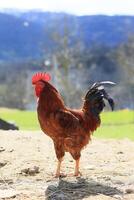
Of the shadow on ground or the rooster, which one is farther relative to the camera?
the rooster

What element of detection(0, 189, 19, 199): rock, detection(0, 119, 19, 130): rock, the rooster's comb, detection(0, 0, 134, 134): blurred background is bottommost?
detection(0, 189, 19, 199): rock

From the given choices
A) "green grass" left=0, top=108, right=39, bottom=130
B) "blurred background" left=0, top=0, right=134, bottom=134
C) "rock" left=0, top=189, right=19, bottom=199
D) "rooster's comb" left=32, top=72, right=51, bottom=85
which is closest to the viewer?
"rock" left=0, top=189, right=19, bottom=199

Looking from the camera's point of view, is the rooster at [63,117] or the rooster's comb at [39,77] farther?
the rooster's comb at [39,77]

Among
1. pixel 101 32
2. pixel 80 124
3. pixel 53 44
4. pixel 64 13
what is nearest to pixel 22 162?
pixel 80 124

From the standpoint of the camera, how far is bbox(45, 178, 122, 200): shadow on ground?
217 inches

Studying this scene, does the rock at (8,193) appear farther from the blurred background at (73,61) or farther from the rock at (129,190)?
the blurred background at (73,61)

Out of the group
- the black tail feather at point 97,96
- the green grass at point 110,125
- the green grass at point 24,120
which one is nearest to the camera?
the black tail feather at point 97,96

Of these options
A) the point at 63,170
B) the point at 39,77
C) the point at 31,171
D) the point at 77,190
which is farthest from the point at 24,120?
the point at 77,190

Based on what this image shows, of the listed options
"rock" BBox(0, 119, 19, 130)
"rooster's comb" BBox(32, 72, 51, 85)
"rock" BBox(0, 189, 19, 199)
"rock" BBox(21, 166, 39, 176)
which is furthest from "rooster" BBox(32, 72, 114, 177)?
"rock" BBox(0, 119, 19, 130)

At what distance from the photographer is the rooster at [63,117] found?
6195mm

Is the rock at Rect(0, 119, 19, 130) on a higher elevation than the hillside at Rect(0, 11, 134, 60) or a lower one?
lower

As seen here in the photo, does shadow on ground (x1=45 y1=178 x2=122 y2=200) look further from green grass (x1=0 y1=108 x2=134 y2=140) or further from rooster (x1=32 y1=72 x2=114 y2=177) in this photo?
green grass (x1=0 y1=108 x2=134 y2=140)

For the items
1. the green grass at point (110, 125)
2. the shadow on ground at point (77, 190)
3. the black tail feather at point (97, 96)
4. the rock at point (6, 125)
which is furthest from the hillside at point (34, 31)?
the shadow on ground at point (77, 190)

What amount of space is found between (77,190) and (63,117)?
93 cm
